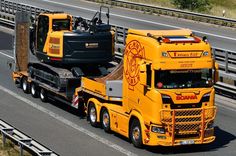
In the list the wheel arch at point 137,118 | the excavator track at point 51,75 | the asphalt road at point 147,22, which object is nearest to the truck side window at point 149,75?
the wheel arch at point 137,118

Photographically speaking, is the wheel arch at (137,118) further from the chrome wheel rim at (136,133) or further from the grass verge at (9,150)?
the grass verge at (9,150)

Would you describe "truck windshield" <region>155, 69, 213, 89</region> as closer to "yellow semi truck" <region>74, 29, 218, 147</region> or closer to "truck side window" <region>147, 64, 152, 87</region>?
"yellow semi truck" <region>74, 29, 218, 147</region>

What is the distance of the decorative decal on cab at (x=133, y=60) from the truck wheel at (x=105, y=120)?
5.21 feet

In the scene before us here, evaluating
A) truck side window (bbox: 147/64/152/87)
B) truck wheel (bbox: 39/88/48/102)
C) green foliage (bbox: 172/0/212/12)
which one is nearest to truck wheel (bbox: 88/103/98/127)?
truck side window (bbox: 147/64/152/87)

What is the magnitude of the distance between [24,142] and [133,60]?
3524mm

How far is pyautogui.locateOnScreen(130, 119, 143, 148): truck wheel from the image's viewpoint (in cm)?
1539

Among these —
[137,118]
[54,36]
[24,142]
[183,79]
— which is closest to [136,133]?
[137,118]

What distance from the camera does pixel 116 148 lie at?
15602 millimetres

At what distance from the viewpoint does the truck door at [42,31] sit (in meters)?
22.1

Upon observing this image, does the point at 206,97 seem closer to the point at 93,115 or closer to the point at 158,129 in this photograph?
the point at 158,129

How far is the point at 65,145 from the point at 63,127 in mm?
2120

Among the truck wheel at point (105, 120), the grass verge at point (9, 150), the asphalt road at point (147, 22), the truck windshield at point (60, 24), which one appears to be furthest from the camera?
the asphalt road at point (147, 22)

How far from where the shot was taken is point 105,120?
1727cm

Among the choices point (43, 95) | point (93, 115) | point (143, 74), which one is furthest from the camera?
point (43, 95)
